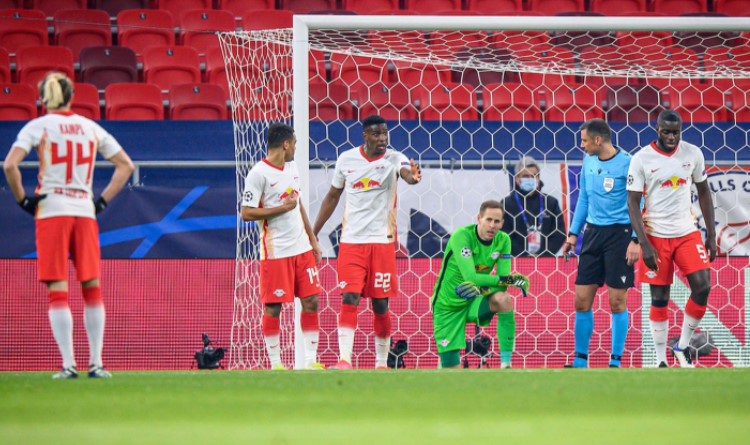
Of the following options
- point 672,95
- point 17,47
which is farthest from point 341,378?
point 17,47

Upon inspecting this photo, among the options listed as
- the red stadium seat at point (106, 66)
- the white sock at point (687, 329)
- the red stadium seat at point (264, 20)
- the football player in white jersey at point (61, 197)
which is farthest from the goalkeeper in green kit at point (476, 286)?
the red stadium seat at point (264, 20)

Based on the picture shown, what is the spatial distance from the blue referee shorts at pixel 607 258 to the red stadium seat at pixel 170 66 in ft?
22.9

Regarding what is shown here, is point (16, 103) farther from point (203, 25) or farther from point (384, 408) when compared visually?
point (384, 408)

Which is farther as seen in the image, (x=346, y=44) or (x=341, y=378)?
(x=346, y=44)

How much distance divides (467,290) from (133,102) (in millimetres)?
5995

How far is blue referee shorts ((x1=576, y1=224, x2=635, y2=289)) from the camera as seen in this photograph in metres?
8.84

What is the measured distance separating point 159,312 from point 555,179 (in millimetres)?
3839

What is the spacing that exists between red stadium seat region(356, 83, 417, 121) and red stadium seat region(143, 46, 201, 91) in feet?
9.69

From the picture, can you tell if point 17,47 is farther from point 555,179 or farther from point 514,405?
point 514,405

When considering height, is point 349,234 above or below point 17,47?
below

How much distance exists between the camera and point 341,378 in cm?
615

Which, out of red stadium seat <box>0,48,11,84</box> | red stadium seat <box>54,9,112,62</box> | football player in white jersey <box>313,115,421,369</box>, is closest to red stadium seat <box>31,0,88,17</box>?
red stadium seat <box>54,9,112,62</box>

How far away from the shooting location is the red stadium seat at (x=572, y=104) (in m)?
12.4

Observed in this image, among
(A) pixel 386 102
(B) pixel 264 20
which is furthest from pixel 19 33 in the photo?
(A) pixel 386 102
